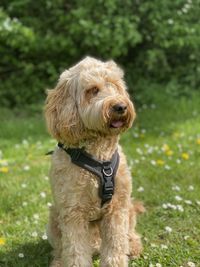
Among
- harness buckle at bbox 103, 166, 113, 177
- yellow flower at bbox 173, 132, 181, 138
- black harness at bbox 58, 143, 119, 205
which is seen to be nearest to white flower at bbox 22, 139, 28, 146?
yellow flower at bbox 173, 132, 181, 138

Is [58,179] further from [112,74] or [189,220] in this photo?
[189,220]

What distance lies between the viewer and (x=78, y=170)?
3918 millimetres

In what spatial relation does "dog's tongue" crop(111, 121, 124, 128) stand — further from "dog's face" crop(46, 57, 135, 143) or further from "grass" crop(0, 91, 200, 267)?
"grass" crop(0, 91, 200, 267)

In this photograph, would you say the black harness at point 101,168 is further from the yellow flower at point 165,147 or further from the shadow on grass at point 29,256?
the yellow flower at point 165,147

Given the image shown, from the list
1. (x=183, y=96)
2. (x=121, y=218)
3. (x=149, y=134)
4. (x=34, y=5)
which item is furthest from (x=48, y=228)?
(x=34, y=5)

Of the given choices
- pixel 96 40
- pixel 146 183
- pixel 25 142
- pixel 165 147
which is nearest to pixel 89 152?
pixel 146 183

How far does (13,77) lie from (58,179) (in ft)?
19.6

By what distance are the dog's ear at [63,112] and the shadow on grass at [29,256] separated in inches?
44.7

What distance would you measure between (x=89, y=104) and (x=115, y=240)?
38.7 inches

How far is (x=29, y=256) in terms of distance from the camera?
452 cm

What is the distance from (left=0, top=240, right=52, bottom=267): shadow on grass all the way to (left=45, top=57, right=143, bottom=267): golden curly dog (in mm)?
401

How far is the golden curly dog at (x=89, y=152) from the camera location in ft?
12.2

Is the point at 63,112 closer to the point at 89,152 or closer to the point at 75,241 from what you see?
the point at 89,152

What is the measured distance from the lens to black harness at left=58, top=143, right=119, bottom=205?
3879 mm
